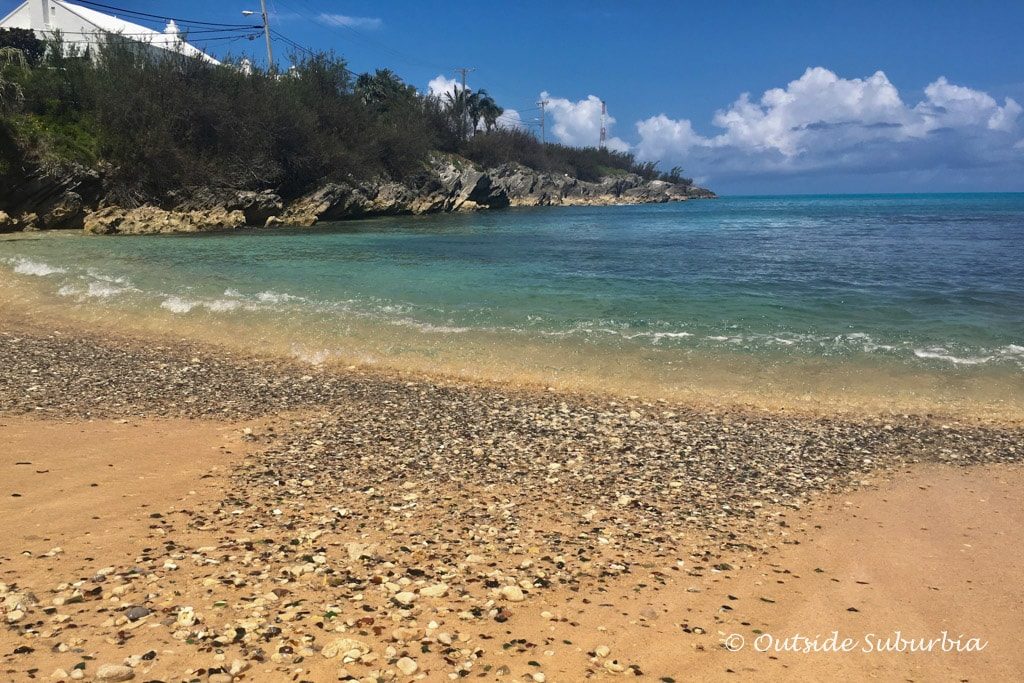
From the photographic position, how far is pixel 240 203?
4016 centimetres

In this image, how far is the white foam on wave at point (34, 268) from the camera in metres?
17.8

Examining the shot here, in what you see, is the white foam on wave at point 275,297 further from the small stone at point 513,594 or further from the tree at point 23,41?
the tree at point 23,41

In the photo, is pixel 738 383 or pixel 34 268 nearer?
pixel 738 383

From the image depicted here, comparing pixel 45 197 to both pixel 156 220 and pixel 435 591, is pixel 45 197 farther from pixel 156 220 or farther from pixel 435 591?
pixel 435 591

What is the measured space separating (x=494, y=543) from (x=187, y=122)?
152ft

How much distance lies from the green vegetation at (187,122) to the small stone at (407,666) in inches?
1526

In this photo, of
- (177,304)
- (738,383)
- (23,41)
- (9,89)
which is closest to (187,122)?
(9,89)

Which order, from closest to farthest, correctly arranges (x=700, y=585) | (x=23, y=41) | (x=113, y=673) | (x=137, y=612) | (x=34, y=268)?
(x=113, y=673), (x=137, y=612), (x=700, y=585), (x=34, y=268), (x=23, y=41)

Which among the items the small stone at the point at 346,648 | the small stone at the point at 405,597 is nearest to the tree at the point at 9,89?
the small stone at the point at 405,597

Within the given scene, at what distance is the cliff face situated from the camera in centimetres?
3219

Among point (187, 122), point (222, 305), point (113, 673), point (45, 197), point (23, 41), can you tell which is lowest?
point (113, 673)

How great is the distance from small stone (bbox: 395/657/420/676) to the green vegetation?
3876 cm

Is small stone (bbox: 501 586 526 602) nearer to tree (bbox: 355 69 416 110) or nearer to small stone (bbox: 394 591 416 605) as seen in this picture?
small stone (bbox: 394 591 416 605)

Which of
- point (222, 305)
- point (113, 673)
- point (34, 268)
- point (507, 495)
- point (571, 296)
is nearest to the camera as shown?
point (113, 673)
